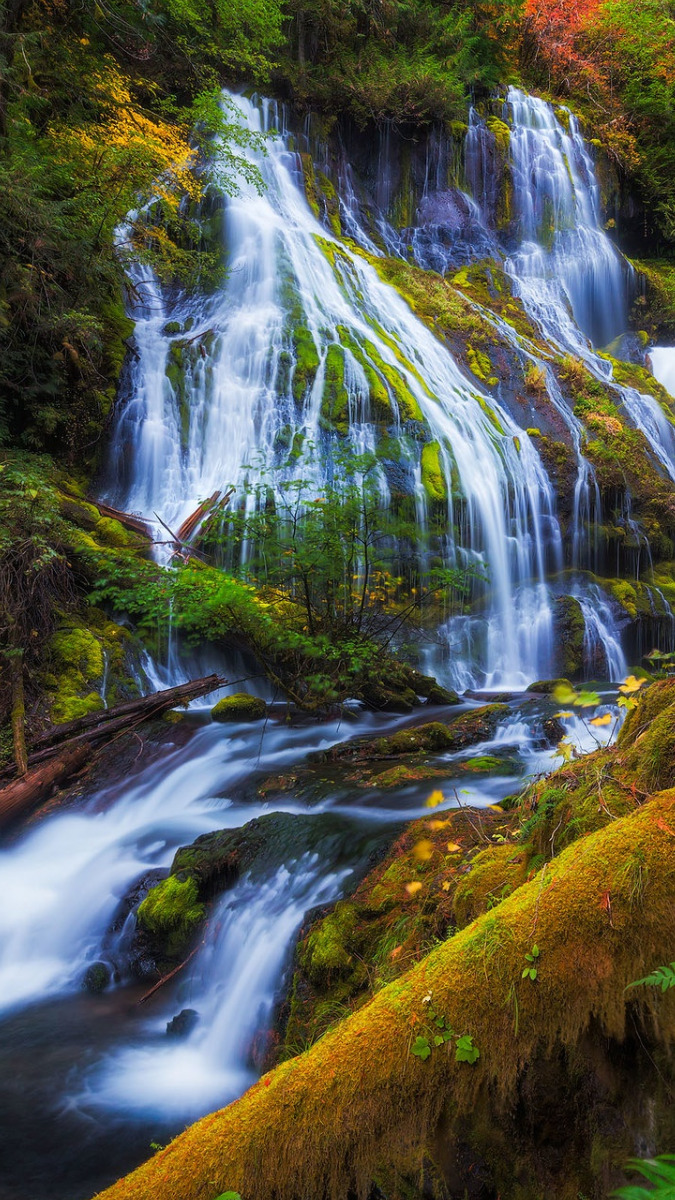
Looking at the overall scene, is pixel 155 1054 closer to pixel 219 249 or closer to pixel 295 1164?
pixel 295 1164

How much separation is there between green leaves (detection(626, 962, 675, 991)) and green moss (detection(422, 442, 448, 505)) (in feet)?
32.1

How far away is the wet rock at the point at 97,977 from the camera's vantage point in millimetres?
3986

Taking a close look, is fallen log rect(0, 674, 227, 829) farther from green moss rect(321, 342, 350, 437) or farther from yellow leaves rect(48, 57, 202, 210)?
yellow leaves rect(48, 57, 202, 210)

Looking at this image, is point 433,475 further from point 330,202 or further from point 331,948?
point 330,202

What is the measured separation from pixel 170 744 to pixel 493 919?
5.34 meters

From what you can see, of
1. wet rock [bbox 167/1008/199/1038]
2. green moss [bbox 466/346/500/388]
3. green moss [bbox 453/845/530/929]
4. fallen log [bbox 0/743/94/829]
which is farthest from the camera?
green moss [bbox 466/346/500/388]

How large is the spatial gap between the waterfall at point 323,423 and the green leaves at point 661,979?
8279 mm

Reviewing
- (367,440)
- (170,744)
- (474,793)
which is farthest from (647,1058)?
(367,440)

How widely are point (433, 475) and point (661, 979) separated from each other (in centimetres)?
1026

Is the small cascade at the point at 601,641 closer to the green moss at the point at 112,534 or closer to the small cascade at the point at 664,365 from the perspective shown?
the green moss at the point at 112,534

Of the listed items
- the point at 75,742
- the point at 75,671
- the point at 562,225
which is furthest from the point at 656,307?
Answer: the point at 75,742

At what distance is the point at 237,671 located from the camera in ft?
27.6

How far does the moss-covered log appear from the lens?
1.40m

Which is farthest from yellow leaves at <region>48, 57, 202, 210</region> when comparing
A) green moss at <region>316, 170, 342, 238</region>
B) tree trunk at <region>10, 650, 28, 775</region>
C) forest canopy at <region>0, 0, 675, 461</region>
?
tree trunk at <region>10, 650, 28, 775</region>
